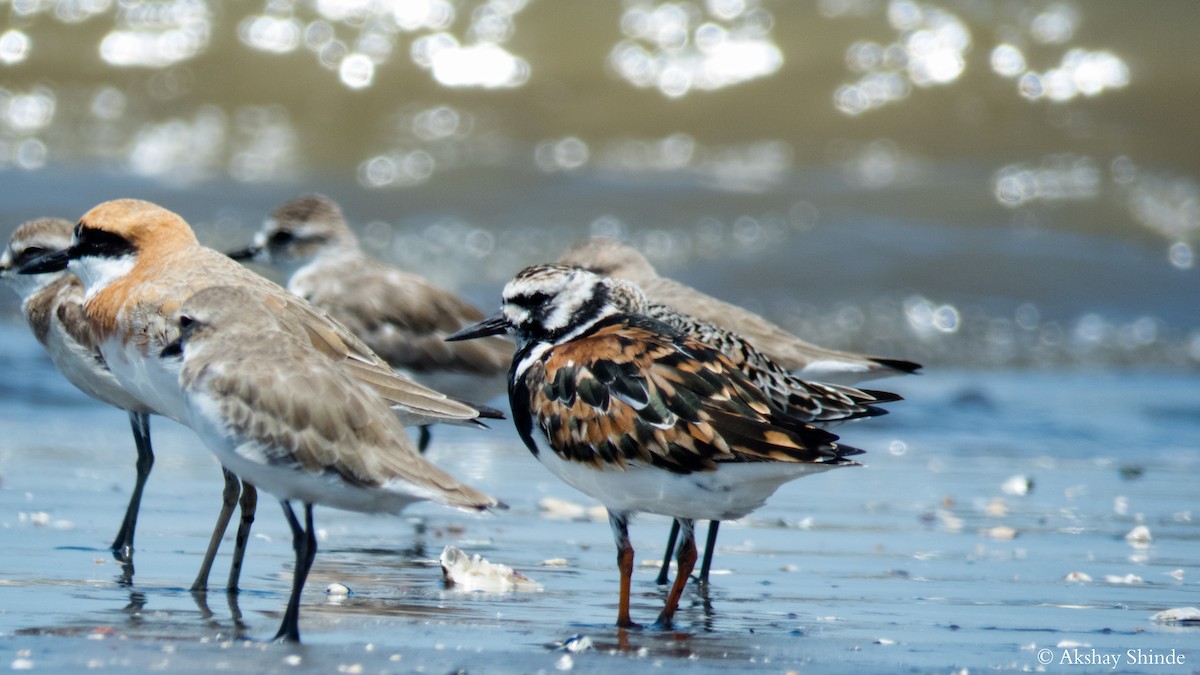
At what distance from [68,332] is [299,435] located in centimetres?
247

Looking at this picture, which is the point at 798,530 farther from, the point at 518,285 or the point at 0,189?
the point at 0,189

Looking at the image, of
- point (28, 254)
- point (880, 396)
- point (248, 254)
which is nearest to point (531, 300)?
point (880, 396)

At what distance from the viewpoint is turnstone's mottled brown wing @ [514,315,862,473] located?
455 centimetres

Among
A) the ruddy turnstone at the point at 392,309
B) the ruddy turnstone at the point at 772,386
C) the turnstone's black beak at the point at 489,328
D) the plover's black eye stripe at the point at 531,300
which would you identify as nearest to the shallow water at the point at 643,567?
the ruddy turnstone at the point at 392,309

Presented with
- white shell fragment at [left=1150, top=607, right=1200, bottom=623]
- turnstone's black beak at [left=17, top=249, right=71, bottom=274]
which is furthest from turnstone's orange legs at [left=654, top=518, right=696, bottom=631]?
turnstone's black beak at [left=17, top=249, right=71, bottom=274]

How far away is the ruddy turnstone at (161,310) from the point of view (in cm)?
524

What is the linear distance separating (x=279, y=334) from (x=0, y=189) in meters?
11.9

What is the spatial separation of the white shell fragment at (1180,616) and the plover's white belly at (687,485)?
1.25 m

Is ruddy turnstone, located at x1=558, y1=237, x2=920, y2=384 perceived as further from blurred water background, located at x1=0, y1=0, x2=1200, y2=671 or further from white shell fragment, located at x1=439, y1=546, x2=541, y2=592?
white shell fragment, located at x1=439, y1=546, x2=541, y2=592

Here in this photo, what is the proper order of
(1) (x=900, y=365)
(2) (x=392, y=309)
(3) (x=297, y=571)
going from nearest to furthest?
(3) (x=297, y=571) → (1) (x=900, y=365) → (2) (x=392, y=309)

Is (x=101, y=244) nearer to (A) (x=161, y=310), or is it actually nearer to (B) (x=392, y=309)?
(A) (x=161, y=310)

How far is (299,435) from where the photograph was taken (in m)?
4.18

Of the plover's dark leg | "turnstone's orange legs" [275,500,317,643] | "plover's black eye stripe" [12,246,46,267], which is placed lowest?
"turnstone's orange legs" [275,500,317,643]

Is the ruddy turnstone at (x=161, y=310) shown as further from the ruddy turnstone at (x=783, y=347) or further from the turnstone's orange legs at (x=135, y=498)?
the ruddy turnstone at (x=783, y=347)
